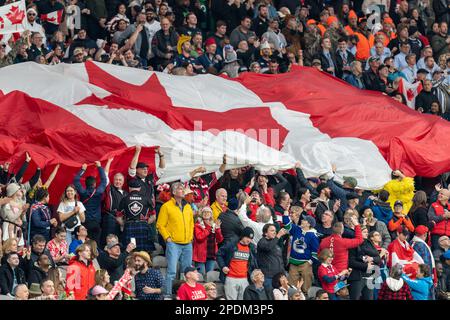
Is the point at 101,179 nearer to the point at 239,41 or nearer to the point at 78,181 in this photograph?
the point at 78,181

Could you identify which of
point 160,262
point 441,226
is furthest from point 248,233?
point 441,226

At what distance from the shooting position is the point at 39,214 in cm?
2205

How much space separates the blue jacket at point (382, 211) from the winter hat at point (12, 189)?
5.41m

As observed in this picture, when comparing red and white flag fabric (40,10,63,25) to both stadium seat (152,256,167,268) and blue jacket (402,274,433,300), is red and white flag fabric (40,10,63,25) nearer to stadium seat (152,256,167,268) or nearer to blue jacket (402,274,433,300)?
stadium seat (152,256,167,268)

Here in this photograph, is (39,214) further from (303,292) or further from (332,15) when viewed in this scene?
(332,15)

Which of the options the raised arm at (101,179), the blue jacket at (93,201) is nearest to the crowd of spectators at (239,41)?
the raised arm at (101,179)

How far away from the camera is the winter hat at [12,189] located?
22.0 meters

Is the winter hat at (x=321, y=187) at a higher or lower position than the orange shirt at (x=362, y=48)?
lower

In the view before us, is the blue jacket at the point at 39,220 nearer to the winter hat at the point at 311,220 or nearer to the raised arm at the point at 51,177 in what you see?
the raised arm at the point at 51,177

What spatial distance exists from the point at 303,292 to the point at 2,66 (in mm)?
7702

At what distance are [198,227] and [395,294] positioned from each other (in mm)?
2951

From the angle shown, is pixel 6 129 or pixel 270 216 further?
pixel 6 129

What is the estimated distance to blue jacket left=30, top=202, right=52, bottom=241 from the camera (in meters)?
22.0

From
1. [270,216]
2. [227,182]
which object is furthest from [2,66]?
[270,216]
